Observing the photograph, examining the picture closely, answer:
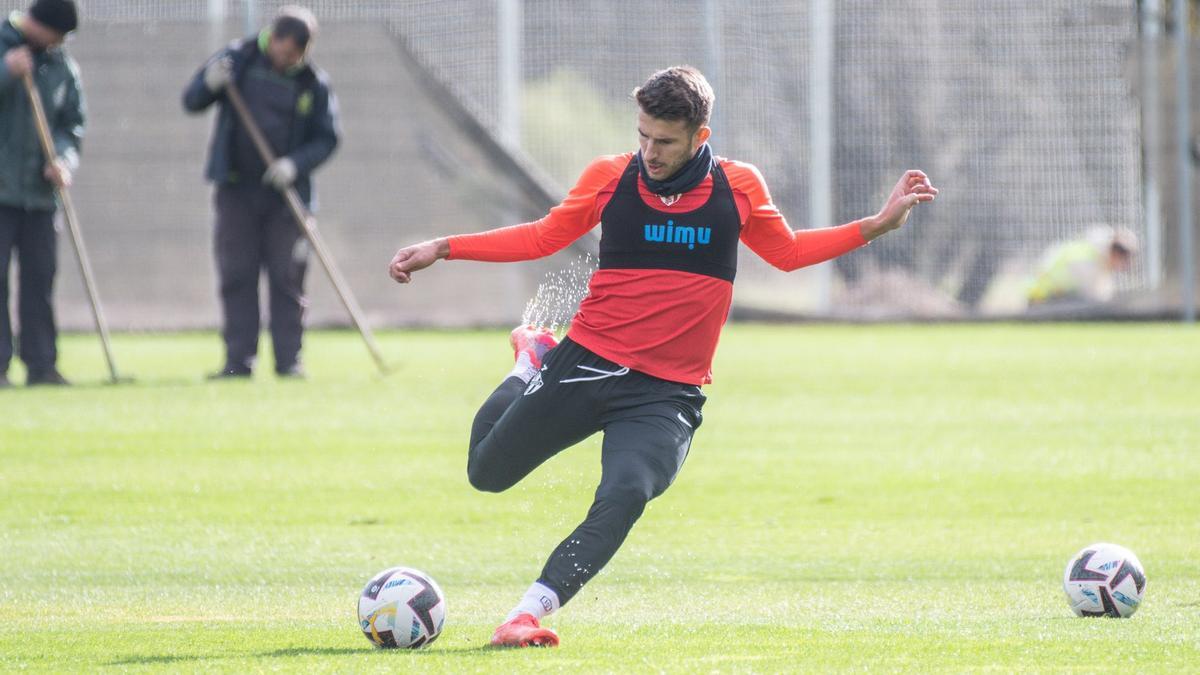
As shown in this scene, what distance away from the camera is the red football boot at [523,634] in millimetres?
5234

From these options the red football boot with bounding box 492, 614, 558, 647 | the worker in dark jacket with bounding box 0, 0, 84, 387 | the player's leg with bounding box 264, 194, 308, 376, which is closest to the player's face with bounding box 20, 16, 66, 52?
the worker in dark jacket with bounding box 0, 0, 84, 387

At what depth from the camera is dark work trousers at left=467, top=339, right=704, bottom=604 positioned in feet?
17.8

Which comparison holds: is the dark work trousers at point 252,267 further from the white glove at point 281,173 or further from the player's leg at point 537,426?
the player's leg at point 537,426

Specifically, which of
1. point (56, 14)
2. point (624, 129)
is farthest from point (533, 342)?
point (624, 129)

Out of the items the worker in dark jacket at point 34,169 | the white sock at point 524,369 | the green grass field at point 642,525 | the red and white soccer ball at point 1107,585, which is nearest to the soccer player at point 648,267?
the white sock at point 524,369

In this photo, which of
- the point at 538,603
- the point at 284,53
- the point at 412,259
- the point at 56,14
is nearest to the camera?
the point at 538,603

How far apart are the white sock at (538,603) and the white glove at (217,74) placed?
8.83m

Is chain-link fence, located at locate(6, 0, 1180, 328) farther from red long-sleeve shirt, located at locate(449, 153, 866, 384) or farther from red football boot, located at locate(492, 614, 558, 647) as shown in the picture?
red football boot, located at locate(492, 614, 558, 647)

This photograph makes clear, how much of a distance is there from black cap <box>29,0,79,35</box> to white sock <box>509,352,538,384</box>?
744 centimetres

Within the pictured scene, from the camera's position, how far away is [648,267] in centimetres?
590

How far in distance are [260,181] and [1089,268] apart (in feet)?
36.3

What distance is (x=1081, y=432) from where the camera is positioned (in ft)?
35.9

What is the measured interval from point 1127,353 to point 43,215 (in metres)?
9.31

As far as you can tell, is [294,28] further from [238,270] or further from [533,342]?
[533,342]
